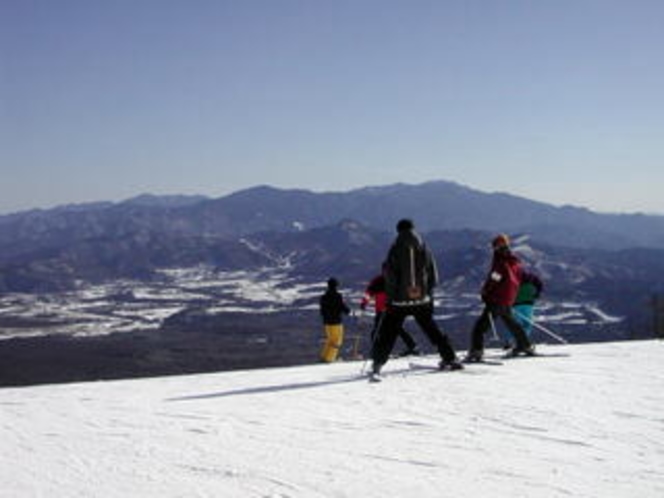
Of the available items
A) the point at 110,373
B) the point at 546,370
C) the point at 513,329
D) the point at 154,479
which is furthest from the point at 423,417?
the point at 110,373

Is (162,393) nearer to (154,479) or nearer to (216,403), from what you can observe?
(216,403)

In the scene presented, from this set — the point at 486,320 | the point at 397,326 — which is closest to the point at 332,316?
the point at 486,320

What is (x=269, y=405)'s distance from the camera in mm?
9211

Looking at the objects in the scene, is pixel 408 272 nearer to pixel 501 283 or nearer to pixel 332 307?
pixel 501 283

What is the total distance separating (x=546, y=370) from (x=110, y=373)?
487 feet

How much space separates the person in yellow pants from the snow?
5679 millimetres

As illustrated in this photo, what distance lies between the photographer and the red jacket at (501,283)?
1263 centimetres

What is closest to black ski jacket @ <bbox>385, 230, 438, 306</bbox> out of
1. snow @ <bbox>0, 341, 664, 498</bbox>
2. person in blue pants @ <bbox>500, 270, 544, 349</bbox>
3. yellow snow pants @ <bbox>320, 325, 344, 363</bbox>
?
snow @ <bbox>0, 341, 664, 498</bbox>

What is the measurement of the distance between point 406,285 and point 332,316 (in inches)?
267

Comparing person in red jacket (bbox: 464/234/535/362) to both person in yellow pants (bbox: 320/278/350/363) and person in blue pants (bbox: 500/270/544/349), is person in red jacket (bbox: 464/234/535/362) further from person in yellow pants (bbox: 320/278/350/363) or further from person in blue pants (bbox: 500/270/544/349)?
person in yellow pants (bbox: 320/278/350/363)

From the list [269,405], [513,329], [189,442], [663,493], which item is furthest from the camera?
[513,329]

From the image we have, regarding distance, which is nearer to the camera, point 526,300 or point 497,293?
point 497,293

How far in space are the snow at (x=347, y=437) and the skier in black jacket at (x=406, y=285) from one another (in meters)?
0.71

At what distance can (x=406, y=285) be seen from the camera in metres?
10.7
